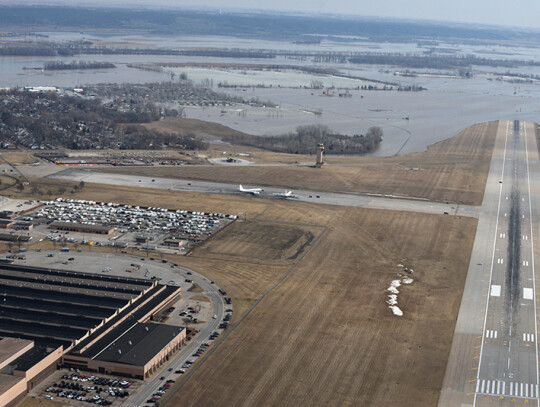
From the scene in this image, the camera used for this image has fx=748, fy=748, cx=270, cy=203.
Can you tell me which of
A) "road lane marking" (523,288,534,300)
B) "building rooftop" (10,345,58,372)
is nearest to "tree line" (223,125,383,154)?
"road lane marking" (523,288,534,300)

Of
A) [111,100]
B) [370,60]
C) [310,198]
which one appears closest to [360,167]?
[310,198]

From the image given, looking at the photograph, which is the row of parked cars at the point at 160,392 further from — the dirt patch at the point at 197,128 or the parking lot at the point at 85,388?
the dirt patch at the point at 197,128

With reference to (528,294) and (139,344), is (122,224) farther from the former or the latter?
(528,294)

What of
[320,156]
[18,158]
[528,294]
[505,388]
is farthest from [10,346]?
[320,156]

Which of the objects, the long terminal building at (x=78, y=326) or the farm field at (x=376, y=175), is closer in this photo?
the long terminal building at (x=78, y=326)

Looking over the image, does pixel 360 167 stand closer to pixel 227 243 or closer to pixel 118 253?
pixel 227 243

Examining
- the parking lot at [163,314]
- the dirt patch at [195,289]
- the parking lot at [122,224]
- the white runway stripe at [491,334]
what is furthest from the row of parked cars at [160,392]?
the parking lot at [122,224]

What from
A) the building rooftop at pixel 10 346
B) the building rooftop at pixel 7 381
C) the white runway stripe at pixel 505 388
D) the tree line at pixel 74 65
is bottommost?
the white runway stripe at pixel 505 388

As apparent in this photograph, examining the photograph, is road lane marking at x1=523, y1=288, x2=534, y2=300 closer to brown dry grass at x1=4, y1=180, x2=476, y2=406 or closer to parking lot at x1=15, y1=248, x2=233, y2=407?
brown dry grass at x1=4, y1=180, x2=476, y2=406
